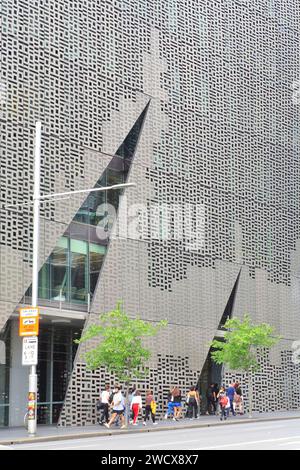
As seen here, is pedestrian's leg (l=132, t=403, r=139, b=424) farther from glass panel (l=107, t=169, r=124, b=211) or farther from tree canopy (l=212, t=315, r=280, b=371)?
glass panel (l=107, t=169, r=124, b=211)

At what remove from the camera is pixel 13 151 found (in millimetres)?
31859

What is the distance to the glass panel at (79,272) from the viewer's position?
34.7m

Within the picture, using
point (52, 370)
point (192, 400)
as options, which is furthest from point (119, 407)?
point (192, 400)

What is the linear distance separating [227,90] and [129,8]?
8922 millimetres

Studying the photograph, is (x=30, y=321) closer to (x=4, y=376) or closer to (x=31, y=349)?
(x=31, y=349)

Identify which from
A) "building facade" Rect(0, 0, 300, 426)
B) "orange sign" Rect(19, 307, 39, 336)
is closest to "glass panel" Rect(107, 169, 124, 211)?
"building facade" Rect(0, 0, 300, 426)

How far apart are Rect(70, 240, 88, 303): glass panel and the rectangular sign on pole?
762cm

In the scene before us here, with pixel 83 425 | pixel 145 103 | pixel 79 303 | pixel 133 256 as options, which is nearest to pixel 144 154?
pixel 145 103

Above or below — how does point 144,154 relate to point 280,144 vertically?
below

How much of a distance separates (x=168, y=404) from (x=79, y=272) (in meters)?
7.72

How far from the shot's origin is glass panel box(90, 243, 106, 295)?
35719mm

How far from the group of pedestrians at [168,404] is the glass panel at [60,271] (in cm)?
440

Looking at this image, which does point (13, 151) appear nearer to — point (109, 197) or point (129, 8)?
point (109, 197)

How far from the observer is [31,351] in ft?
87.7
